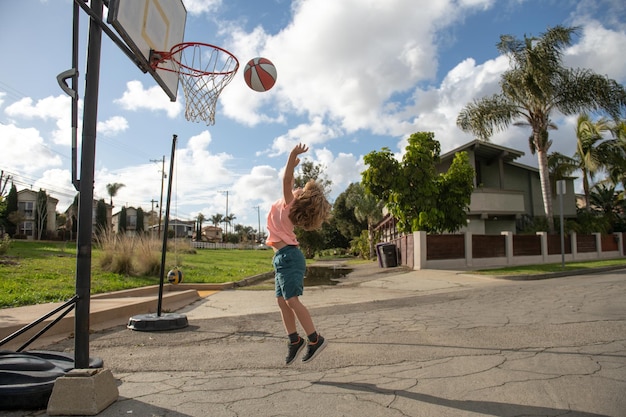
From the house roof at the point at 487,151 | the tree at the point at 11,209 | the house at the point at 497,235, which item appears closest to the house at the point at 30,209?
the tree at the point at 11,209

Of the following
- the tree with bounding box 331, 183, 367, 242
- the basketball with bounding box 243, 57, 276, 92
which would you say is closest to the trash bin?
the basketball with bounding box 243, 57, 276, 92

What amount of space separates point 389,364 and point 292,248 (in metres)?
1.48

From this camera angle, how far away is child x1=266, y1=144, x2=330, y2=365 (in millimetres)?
3863

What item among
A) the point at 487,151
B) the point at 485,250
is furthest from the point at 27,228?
the point at 485,250

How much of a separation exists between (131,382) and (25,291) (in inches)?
264

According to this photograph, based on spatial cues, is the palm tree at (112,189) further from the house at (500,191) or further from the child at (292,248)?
the child at (292,248)

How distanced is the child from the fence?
1447 cm

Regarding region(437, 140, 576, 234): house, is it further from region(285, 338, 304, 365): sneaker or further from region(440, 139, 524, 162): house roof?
region(285, 338, 304, 365): sneaker

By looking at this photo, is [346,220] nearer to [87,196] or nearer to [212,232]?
[87,196]

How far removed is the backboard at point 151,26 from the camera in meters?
4.12

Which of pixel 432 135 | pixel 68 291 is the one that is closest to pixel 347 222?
pixel 432 135

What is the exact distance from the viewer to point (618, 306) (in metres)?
7.12

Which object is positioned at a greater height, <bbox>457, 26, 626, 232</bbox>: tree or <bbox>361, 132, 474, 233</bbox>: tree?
<bbox>457, 26, 626, 232</bbox>: tree

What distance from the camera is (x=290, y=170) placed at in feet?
12.8
